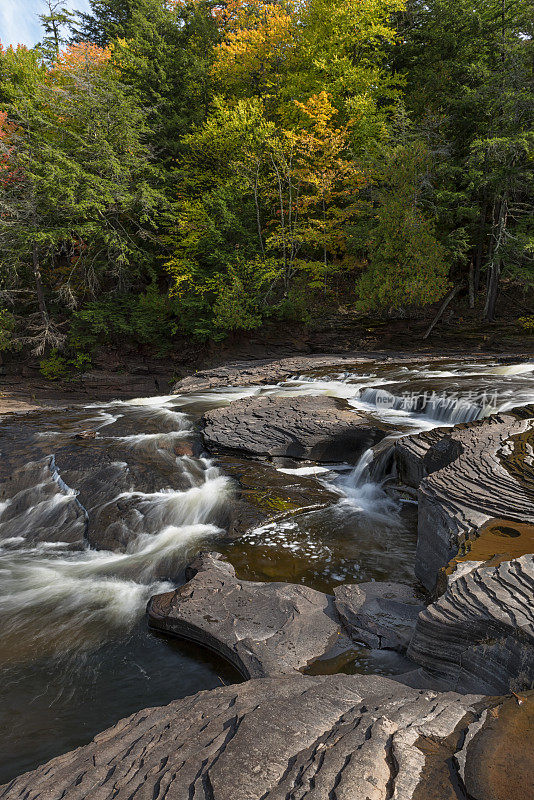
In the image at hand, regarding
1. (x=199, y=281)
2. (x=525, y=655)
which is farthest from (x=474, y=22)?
(x=525, y=655)

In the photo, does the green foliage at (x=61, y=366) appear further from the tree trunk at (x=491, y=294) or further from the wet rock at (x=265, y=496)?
the tree trunk at (x=491, y=294)

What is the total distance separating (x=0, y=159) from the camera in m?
15.0

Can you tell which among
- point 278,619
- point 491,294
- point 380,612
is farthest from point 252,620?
point 491,294

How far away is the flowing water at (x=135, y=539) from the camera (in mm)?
3242

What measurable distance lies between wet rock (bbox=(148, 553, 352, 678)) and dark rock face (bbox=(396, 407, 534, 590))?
1.12 meters

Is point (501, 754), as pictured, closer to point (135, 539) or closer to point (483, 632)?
point (483, 632)

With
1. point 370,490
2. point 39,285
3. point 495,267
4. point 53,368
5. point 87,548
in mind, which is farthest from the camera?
point 53,368

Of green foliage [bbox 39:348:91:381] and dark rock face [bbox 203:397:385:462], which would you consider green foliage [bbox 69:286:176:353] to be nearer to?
green foliage [bbox 39:348:91:381]

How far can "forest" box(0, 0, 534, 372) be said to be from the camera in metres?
13.9

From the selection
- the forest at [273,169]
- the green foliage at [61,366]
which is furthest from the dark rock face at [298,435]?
the green foliage at [61,366]

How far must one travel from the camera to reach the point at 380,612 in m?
3.43

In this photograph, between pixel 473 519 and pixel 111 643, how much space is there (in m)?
3.40

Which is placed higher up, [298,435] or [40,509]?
[298,435]

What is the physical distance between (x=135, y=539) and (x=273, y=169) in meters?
16.1
